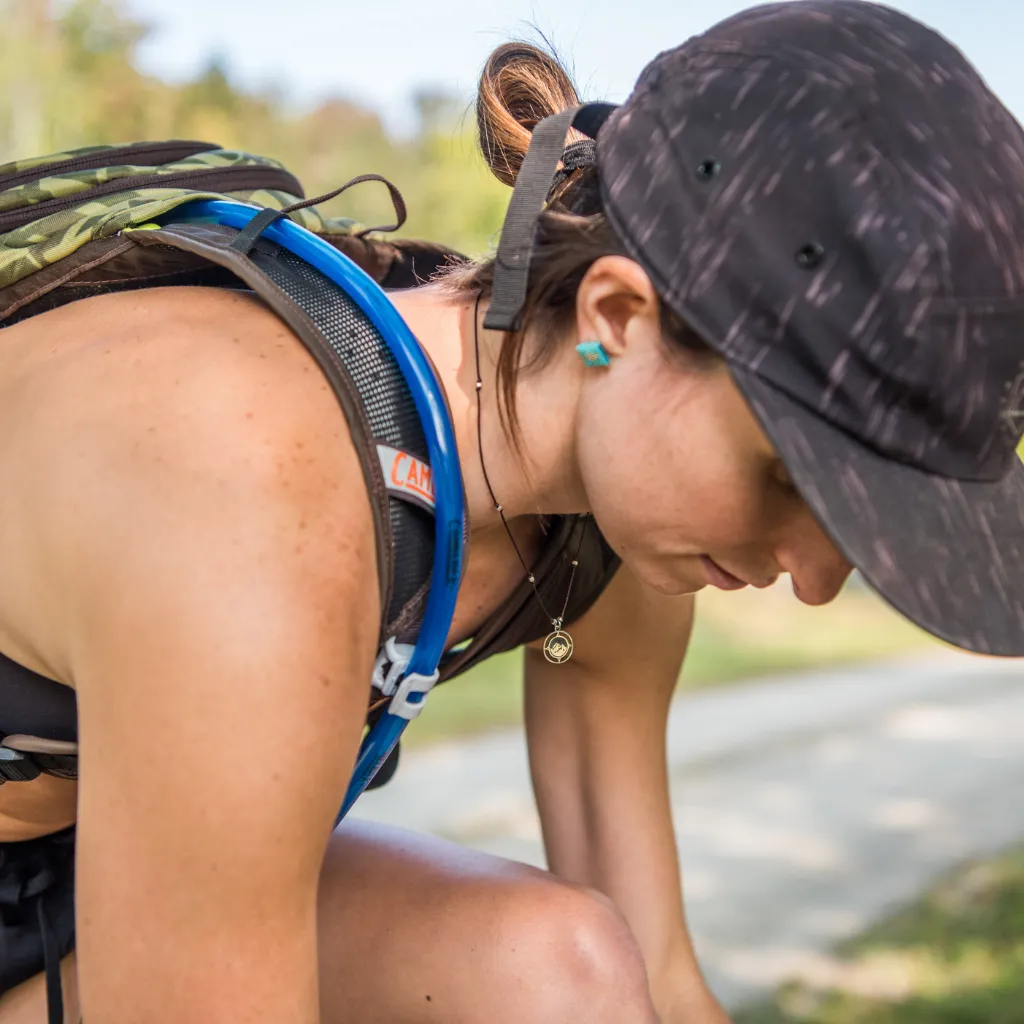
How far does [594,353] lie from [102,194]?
49 cm

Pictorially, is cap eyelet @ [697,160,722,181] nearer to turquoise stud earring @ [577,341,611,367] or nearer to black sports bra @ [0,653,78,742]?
turquoise stud earring @ [577,341,611,367]

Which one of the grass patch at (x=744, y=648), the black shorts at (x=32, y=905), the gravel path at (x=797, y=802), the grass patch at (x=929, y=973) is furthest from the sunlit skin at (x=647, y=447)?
the grass patch at (x=744, y=648)

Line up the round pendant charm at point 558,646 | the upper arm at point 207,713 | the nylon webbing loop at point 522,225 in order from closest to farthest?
the upper arm at point 207,713 → the nylon webbing loop at point 522,225 → the round pendant charm at point 558,646

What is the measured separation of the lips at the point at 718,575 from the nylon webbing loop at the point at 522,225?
25cm

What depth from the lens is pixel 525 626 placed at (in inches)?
52.8

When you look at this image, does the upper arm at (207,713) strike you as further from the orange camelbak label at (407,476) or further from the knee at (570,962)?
the knee at (570,962)

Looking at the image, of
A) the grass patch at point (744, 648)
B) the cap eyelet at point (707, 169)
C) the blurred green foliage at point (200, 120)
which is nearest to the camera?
the cap eyelet at point (707, 169)

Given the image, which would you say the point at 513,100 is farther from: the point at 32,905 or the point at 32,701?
the point at 32,905

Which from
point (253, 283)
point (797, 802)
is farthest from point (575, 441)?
point (797, 802)

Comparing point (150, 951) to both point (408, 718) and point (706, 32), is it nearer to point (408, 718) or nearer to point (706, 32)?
point (408, 718)

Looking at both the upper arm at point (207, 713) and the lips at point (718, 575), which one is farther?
the lips at point (718, 575)

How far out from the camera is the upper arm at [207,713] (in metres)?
0.87

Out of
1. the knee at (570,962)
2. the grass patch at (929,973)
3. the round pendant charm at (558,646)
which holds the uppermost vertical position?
the round pendant charm at (558,646)

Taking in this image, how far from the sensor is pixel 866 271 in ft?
3.10
